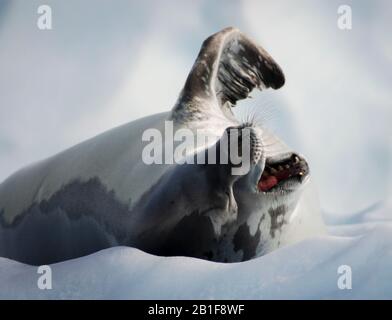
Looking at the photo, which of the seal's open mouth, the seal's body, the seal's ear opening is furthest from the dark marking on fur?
the seal's ear opening

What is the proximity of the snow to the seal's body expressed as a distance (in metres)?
0.18

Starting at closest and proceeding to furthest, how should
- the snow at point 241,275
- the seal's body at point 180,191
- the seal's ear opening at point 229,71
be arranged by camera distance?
the snow at point 241,275
the seal's body at point 180,191
the seal's ear opening at point 229,71

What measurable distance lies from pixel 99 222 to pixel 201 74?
1.46 meters

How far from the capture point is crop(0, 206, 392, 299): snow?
3674 mm

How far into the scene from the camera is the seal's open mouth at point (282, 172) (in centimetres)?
449

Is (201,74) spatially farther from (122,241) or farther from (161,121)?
(122,241)

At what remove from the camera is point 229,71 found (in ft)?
19.9

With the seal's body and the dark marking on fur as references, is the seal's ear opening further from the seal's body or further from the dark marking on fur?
the dark marking on fur

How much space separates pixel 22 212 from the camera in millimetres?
5453

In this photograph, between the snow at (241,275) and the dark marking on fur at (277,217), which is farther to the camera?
the dark marking on fur at (277,217)

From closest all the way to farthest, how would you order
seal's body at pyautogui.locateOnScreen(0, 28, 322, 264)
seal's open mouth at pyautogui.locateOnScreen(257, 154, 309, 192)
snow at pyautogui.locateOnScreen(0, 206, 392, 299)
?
1. snow at pyautogui.locateOnScreen(0, 206, 392, 299)
2. seal's body at pyautogui.locateOnScreen(0, 28, 322, 264)
3. seal's open mouth at pyautogui.locateOnScreen(257, 154, 309, 192)

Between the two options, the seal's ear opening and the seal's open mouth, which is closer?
the seal's open mouth

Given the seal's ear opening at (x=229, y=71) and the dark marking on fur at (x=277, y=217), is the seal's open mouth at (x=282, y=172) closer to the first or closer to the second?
the dark marking on fur at (x=277, y=217)

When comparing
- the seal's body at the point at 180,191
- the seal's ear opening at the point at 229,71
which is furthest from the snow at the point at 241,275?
the seal's ear opening at the point at 229,71
